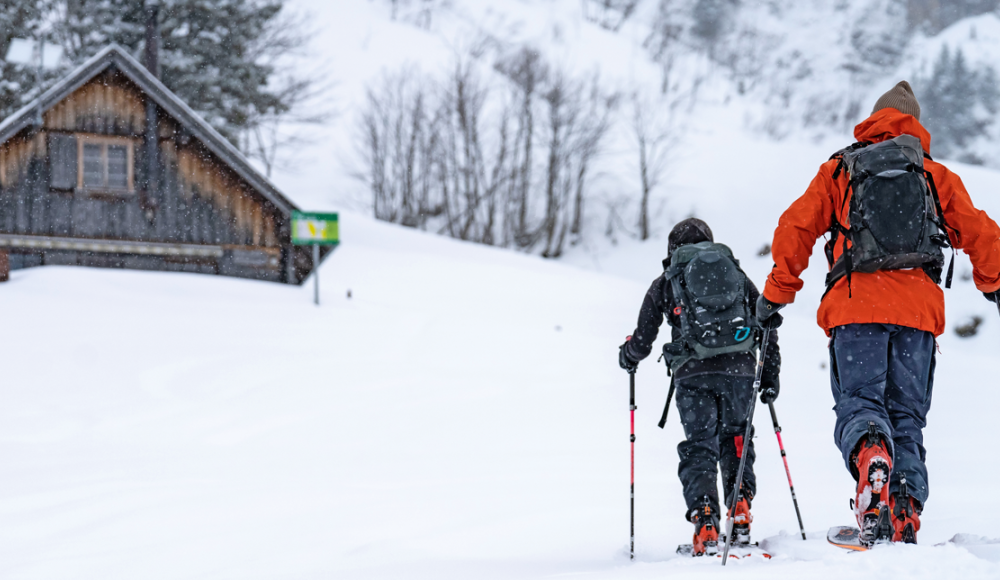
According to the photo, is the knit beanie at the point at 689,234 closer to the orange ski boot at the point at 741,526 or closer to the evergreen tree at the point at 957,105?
the orange ski boot at the point at 741,526

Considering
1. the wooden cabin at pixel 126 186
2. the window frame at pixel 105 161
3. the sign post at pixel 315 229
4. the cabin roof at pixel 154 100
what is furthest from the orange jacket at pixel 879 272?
the window frame at pixel 105 161

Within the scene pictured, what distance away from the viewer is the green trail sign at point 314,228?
47.1ft

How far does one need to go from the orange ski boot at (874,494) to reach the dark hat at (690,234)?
159cm

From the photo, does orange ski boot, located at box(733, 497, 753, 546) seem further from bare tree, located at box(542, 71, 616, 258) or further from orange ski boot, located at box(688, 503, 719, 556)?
bare tree, located at box(542, 71, 616, 258)

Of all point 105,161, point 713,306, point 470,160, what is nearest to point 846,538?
point 713,306

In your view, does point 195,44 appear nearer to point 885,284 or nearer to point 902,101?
point 902,101

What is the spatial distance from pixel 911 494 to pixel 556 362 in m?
9.04

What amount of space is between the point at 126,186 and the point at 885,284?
16435 mm

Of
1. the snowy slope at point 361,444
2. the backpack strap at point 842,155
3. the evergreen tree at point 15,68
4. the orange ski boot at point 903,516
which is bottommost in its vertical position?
the snowy slope at point 361,444

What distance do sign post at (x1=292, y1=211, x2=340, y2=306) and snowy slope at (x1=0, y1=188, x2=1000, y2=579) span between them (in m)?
1.31

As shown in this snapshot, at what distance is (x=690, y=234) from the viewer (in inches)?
171

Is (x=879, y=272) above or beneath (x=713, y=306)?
above

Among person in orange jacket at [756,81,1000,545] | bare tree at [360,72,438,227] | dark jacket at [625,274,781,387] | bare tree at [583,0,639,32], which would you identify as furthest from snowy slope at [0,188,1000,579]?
bare tree at [583,0,639,32]

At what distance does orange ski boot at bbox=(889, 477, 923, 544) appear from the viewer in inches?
120
